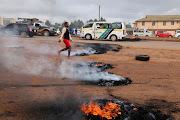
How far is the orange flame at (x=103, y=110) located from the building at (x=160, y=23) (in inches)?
1834

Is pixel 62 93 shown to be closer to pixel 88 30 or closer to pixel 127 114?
pixel 127 114

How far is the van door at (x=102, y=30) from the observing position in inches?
629

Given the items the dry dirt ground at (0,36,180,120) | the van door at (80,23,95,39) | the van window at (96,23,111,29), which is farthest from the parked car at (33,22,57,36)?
the dry dirt ground at (0,36,180,120)

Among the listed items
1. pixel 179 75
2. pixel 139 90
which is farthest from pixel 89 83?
pixel 179 75

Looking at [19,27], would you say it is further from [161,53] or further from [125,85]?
[125,85]

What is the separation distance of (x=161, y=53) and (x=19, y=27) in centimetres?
1168

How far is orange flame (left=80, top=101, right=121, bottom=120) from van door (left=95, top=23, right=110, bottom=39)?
1355 cm

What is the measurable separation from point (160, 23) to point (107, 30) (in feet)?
117

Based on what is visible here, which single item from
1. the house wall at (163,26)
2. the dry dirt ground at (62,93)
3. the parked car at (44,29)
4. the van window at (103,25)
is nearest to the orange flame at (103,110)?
the dry dirt ground at (62,93)

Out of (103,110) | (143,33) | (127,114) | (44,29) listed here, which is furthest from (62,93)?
(143,33)

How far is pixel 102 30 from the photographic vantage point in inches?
635

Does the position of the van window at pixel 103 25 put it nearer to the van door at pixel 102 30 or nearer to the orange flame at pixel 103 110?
the van door at pixel 102 30

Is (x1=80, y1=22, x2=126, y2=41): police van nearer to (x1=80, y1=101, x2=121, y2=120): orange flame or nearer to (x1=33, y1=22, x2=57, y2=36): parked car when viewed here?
(x1=33, y1=22, x2=57, y2=36): parked car

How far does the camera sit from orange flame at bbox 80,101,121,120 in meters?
2.63
